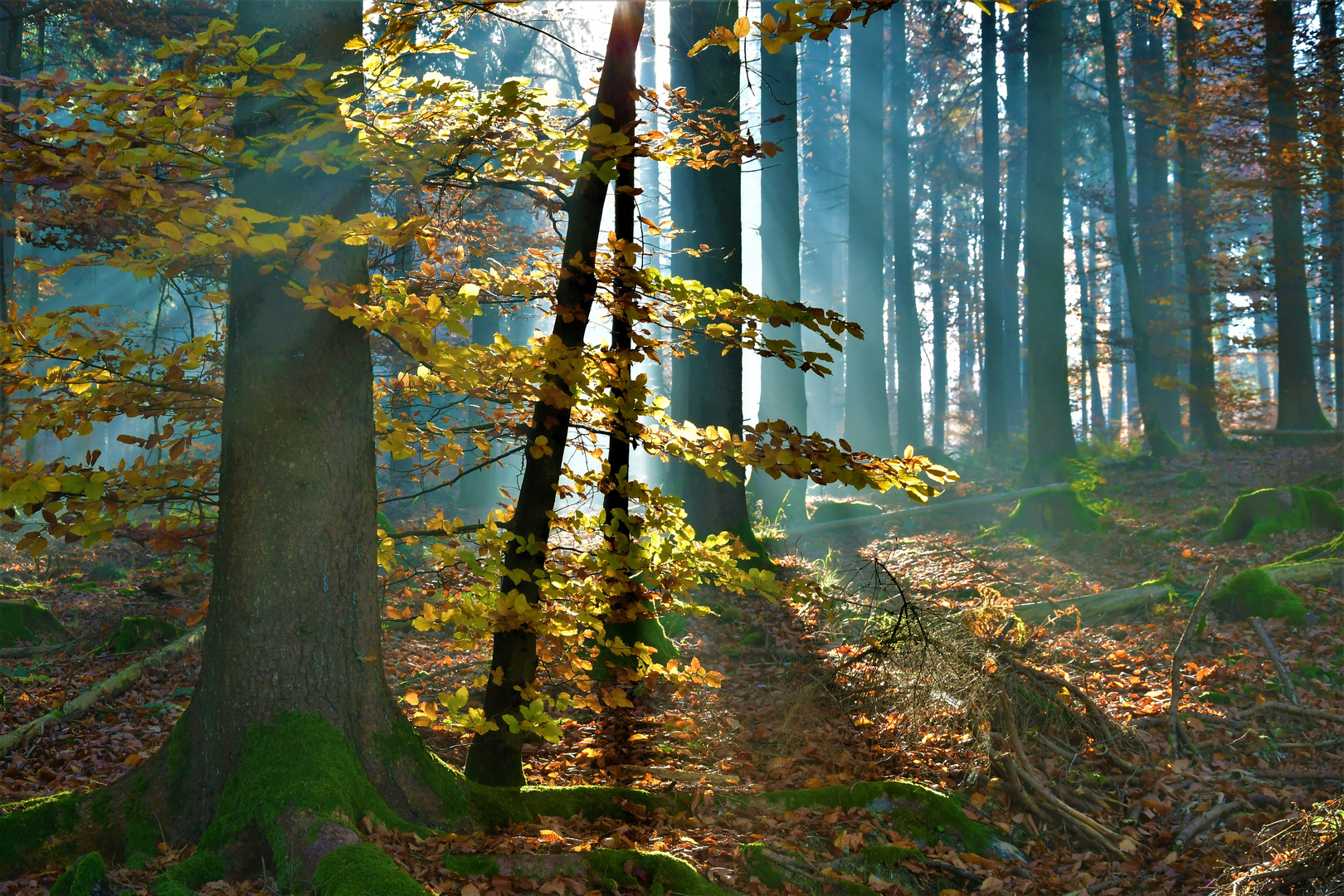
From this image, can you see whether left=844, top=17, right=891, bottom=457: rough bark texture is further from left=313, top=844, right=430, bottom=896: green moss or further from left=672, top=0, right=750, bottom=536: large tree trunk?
left=313, top=844, right=430, bottom=896: green moss

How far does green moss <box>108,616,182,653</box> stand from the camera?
23.4 feet

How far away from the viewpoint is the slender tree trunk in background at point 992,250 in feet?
63.7

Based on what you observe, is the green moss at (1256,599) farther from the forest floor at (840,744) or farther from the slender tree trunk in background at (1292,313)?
the slender tree trunk in background at (1292,313)

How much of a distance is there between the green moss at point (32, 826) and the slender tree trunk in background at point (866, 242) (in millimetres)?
17653

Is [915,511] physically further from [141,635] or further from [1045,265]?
[141,635]

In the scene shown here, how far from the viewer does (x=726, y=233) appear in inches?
360

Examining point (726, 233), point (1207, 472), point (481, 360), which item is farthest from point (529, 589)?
point (1207, 472)

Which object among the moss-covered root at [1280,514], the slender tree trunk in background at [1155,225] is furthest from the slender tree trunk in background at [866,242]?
the moss-covered root at [1280,514]

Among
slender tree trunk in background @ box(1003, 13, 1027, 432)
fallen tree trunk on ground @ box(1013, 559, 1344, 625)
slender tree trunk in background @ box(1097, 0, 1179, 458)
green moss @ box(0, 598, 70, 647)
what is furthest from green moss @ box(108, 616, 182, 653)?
slender tree trunk in background @ box(1003, 13, 1027, 432)

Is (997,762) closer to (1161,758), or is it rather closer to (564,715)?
(1161,758)

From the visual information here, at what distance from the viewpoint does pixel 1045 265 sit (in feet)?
46.2

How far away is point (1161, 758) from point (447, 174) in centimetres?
574

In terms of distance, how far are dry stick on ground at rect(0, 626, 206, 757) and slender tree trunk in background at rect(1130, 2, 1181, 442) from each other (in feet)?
63.9

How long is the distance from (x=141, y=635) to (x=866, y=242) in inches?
690
